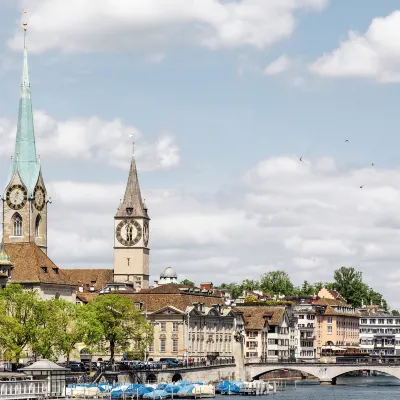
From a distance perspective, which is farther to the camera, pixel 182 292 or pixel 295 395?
pixel 182 292

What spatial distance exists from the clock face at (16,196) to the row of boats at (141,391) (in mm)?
56981

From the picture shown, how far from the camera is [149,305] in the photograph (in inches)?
7185

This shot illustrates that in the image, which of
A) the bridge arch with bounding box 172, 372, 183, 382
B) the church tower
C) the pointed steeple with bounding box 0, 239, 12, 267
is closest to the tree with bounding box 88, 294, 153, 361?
the bridge arch with bounding box 172, 372, 183, 382

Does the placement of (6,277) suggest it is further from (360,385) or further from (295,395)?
(360,385)

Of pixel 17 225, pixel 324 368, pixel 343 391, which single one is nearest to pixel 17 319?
pixel 343 391

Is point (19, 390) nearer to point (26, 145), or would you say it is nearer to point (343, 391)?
point (343, 391)

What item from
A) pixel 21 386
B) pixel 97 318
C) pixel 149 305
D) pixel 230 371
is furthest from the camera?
pixel 149 305

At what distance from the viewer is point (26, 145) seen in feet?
618

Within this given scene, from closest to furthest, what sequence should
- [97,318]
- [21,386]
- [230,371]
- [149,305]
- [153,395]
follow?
[21,386] → [153,395] → [97,318] → [230,371] → [149,305]

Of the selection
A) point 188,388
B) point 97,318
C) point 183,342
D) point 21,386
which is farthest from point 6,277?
→ point 21,386

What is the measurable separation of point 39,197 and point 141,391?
67217 millimetres

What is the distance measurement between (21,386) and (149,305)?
3299 inches

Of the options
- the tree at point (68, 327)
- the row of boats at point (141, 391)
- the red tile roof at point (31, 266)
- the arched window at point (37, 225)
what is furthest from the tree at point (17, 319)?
the arched window at point (37, 225)

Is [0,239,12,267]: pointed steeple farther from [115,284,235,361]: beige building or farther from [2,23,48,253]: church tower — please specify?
[2,23,48,253]: church tower
